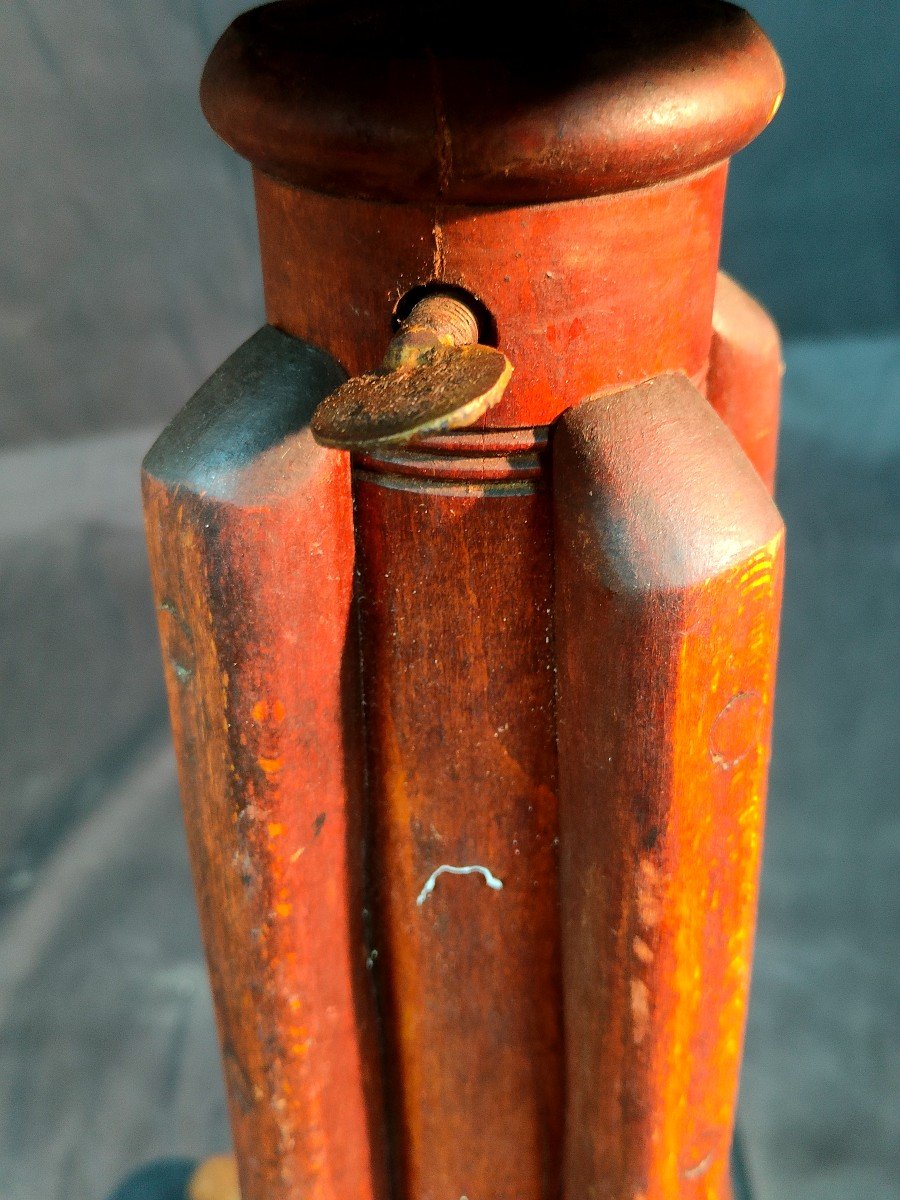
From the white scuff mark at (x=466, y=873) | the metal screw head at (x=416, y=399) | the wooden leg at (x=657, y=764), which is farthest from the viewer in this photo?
the white scuff mark at (x=466, y=873)

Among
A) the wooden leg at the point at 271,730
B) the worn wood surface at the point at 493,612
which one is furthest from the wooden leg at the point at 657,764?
the wooden leg at the point at 271,730

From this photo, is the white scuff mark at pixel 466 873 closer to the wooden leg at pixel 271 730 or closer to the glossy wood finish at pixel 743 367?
the wooden leg at pixel 271 730

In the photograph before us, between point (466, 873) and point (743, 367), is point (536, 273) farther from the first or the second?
point (466, 873)

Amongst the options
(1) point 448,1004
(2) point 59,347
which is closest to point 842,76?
(2) point 59,347

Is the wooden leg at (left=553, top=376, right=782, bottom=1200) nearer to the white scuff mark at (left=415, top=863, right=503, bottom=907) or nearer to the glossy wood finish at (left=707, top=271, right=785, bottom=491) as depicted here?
the white scuff mark at (left=415, top=863, right=503, bottom=907)

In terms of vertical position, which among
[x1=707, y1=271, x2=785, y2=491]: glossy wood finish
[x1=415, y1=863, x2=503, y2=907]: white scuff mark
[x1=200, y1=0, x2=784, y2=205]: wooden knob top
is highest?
[x1=200, y1=0, x2=784, y2=205]: wooden knob top

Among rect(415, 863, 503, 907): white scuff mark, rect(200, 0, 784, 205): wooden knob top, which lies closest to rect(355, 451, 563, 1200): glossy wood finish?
rect(415, 863, 503, 907): white scuff mark

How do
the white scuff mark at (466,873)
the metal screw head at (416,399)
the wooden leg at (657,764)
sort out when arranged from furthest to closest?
the white scuff mark at (466,873)
the wooden leg at (657,764)
the metal screw head at (416,399)
